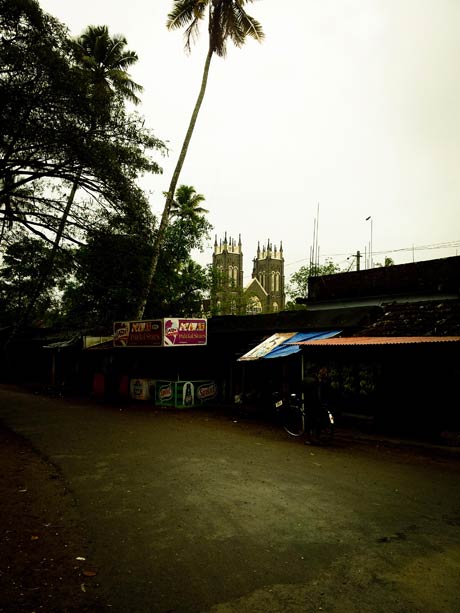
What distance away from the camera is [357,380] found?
481 inches

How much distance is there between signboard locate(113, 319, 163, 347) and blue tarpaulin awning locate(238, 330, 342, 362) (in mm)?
4241

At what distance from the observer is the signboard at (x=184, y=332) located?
15.3m

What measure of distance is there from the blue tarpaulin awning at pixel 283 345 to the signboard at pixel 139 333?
4.24 m

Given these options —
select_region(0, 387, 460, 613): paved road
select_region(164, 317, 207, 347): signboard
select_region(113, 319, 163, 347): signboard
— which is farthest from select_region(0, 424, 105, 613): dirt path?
select_region(113, 319, 163, 347): signboard

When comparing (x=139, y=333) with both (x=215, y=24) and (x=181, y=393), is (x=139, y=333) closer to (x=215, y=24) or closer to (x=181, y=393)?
(x=181, y=393)

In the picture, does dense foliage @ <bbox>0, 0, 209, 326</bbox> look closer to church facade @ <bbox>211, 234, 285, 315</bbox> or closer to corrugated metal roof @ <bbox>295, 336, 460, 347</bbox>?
corrugated metal roof @ <bbox>295, 336, 460, 347</bbox>

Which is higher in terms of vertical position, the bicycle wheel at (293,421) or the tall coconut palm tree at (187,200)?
the tall coconut palm tree at (187,200)

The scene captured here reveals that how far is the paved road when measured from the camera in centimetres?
354

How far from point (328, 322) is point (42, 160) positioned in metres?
9.90

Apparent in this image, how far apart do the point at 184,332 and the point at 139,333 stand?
2.13m

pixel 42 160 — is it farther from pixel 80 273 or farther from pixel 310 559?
pixel 310 559

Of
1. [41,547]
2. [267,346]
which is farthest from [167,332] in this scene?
[41,547]

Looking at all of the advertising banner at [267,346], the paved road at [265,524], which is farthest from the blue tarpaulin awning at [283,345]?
the paved road at [265,524]

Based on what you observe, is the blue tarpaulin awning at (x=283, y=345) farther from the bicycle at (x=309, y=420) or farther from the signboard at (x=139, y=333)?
the signboard at (x=139, y=333)
